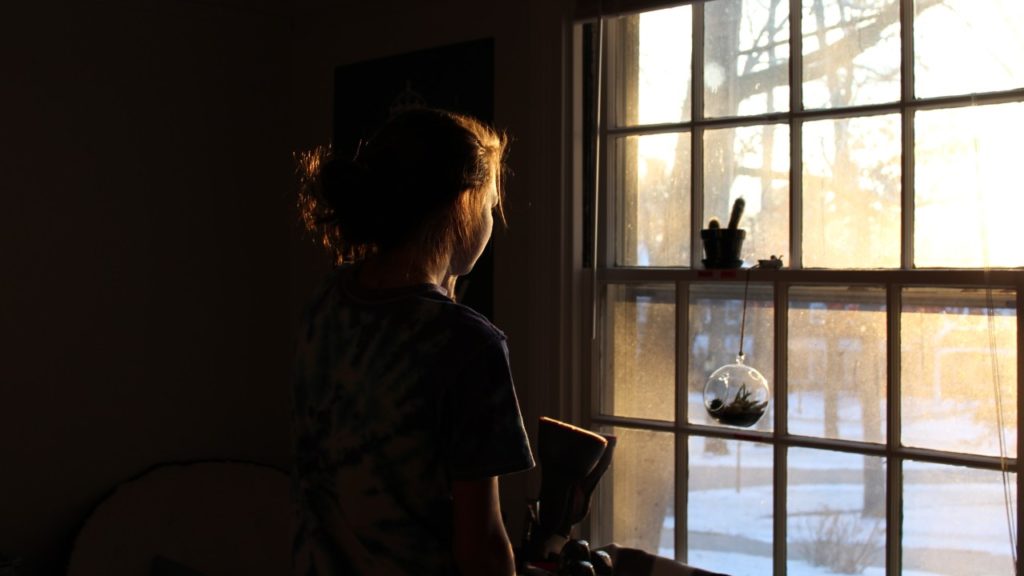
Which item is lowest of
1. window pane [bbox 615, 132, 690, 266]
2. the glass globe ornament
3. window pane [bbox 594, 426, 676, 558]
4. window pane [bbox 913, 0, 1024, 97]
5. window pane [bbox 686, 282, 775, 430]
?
window pane [bbox 594, 426, 676, 558]

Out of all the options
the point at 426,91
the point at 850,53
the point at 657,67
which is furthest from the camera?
the point at 426,91

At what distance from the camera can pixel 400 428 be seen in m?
1.05

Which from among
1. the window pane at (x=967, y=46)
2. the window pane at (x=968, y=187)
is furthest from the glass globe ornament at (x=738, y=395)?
the window pane at (x=967, y=46)

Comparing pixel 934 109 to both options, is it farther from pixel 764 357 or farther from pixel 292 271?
pixel 292 271

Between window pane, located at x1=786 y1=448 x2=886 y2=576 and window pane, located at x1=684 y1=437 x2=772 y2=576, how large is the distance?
0.07 meters

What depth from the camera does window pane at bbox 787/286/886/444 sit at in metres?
2.26

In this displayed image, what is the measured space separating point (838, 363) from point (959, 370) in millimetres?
274

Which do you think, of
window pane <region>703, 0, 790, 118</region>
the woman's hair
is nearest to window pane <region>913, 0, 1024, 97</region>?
window pane <region>703, 0, 790, 118</region>

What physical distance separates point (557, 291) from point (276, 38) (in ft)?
5.12

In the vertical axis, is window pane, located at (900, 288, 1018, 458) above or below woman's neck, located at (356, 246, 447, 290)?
below

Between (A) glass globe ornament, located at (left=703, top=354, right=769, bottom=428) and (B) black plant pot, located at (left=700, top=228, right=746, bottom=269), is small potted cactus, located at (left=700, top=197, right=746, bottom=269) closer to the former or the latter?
(B) black plant pot, located at (left=700, top=228, right=746, bottom=269)

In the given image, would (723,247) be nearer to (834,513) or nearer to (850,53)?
(850,53)

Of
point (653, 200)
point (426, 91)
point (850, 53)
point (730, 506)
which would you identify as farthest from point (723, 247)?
point (426, 91)

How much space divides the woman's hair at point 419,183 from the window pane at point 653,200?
4.83 ft
